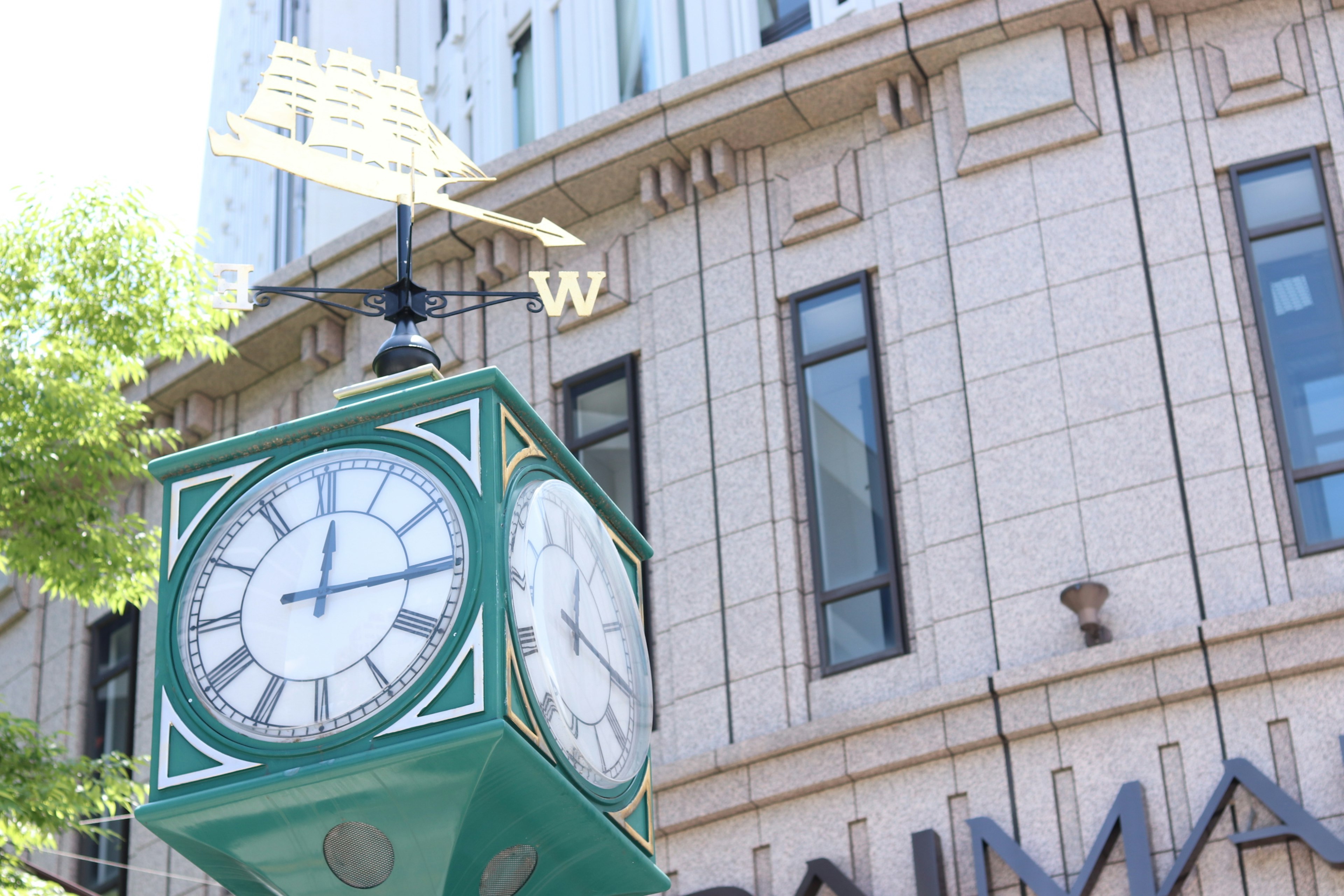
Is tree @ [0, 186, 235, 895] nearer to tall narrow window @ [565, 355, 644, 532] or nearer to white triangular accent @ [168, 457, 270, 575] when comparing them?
tall narrow window @ [565, 355, 644, 532]

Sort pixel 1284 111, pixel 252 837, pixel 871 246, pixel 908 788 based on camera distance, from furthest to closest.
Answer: pixel 871 246 < pixel 1284 111 < pixel 908 788 < pixel 252 837

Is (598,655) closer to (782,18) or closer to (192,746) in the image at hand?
(192,746)

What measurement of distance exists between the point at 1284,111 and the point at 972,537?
3757 millimetres

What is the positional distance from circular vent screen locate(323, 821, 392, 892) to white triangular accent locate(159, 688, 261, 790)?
203 mm

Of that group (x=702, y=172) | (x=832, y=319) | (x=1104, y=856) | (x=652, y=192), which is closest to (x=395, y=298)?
(x=1104, y=856)

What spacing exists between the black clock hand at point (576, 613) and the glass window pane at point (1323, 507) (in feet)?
30.5

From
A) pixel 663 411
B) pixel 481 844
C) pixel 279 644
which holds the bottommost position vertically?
pixel 481 844

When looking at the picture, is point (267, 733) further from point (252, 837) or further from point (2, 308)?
point (2, 308)

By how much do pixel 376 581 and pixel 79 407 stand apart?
25.0 ft

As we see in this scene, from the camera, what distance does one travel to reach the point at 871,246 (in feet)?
47.1

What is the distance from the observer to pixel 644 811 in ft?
12.8

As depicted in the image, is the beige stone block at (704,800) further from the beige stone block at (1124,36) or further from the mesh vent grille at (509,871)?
the mesh vent grille at (509,871)

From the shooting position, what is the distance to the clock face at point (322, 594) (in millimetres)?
3389

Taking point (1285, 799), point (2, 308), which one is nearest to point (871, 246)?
point (1285, 799)
